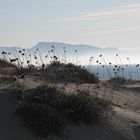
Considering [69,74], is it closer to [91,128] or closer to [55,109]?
[91,128]

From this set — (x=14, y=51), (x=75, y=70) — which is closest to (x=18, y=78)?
(x=14, y=51)

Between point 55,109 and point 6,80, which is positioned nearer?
point 55,109

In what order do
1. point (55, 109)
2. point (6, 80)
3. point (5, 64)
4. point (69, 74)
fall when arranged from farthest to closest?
point (5, 64)
point (69, 74)
point (6, 80)
point (55, 109)

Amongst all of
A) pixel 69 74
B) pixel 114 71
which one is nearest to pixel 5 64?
pixel 69 74

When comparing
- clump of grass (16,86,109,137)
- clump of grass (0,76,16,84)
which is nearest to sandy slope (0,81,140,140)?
clump of grass (16,86,109,137)

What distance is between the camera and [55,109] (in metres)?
13.4

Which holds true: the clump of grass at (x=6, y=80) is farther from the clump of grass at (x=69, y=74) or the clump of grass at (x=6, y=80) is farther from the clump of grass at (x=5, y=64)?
the clump of grass at (x=5, y=64)

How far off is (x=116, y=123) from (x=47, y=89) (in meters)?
1.98

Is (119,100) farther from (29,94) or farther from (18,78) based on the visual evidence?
(29,94)

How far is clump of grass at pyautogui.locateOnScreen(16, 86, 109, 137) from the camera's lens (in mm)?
12836

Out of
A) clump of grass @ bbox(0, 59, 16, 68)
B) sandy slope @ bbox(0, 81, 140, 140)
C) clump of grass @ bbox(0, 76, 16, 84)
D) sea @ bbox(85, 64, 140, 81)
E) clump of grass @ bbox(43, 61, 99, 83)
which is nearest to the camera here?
sandy slope @ bbox(0, 81, 140, 140)

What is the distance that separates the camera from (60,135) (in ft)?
42.7

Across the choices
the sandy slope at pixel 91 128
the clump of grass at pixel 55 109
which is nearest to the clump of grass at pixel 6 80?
the sandy slope at pixel 91 128

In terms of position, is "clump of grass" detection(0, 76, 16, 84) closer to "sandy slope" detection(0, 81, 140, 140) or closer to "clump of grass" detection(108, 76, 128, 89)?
"sandy slope" detection(0, 81, 140, 140)
